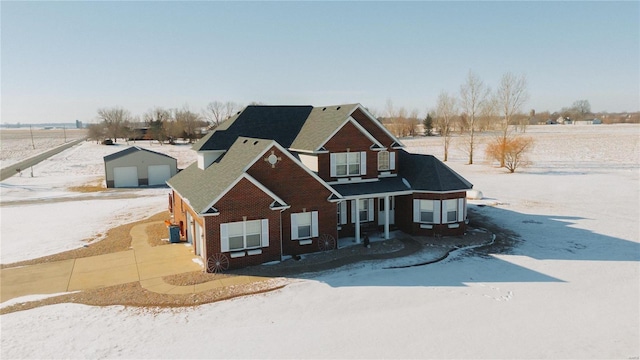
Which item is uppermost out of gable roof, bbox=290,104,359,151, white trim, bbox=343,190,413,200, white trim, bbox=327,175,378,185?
gable roof, bbox=290,104,359,151

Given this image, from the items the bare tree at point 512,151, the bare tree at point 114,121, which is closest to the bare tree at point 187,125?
the bare tree at point 114,121

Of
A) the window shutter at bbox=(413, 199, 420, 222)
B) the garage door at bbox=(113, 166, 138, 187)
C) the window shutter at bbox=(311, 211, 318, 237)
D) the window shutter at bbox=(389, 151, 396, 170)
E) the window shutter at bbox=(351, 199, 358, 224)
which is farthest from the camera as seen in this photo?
the garage door at bbox=(113, 166, 138, 187)

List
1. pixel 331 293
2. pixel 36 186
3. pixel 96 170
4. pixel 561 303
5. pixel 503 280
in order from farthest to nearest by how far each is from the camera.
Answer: pixel 96 170 → pixel 36 186 → pixel 503 280 → pixel 331 293 → pixel 561 303

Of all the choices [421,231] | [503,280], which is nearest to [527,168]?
→ [421,231]

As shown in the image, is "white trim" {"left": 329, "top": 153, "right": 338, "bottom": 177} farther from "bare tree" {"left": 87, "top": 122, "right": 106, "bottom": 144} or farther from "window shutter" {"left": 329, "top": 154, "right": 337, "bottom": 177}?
"bare tree" {"left": 87, "top": 122, "right": 106, "bottom": 144}

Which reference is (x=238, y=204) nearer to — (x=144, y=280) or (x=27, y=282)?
(x=144, y=280)

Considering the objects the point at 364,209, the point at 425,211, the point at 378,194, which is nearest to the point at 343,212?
the point at 364,209

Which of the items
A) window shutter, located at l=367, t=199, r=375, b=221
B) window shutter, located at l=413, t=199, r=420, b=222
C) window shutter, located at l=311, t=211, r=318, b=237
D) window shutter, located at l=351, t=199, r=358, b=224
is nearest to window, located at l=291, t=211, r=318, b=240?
window shutter, located at l=311, t=211, r=318, b=237
